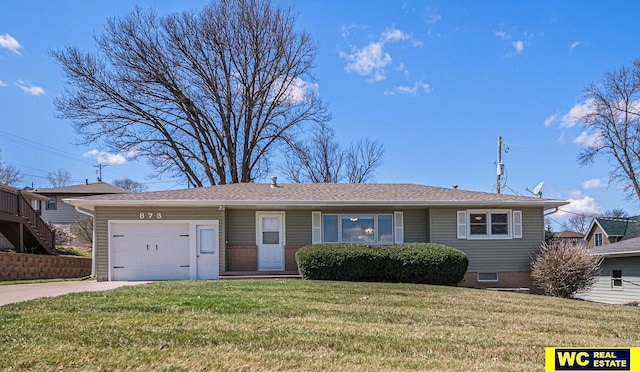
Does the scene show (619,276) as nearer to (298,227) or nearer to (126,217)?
(298,227)

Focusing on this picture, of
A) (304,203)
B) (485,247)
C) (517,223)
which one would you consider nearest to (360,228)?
(304,203)

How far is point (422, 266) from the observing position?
12.2m

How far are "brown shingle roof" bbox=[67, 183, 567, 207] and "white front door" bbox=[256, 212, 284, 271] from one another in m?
0.76

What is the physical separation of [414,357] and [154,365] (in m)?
2.63

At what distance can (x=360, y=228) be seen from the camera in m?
14.8

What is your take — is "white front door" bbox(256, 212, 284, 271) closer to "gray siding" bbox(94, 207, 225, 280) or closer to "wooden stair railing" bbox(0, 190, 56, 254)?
"gray siding" bbox(94, 207, 225, 280)

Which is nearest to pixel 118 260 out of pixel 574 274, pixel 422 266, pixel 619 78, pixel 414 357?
pixel 422 266

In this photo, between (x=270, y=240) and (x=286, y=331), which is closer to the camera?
(x=286, y=331)

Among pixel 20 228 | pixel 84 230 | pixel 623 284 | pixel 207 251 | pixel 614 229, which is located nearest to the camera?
pixel 207 251

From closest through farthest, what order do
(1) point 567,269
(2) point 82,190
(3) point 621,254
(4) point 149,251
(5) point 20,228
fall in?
1. (1) point 567,269
2. (4) point 149,251
3. (3) point 621,254
4. (5) point 20,228
5. (2) point 82,190

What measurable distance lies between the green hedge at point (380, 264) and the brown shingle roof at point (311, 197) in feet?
6.44

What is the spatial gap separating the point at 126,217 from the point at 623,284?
751 inches

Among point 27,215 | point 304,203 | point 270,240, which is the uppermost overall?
point 304,203

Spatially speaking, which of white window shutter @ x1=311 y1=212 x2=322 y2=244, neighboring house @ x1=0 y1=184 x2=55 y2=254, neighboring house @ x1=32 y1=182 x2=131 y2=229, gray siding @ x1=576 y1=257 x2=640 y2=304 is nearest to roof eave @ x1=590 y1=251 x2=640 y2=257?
gray siding @ x1=576 y1=257 x2=640 y2=304
